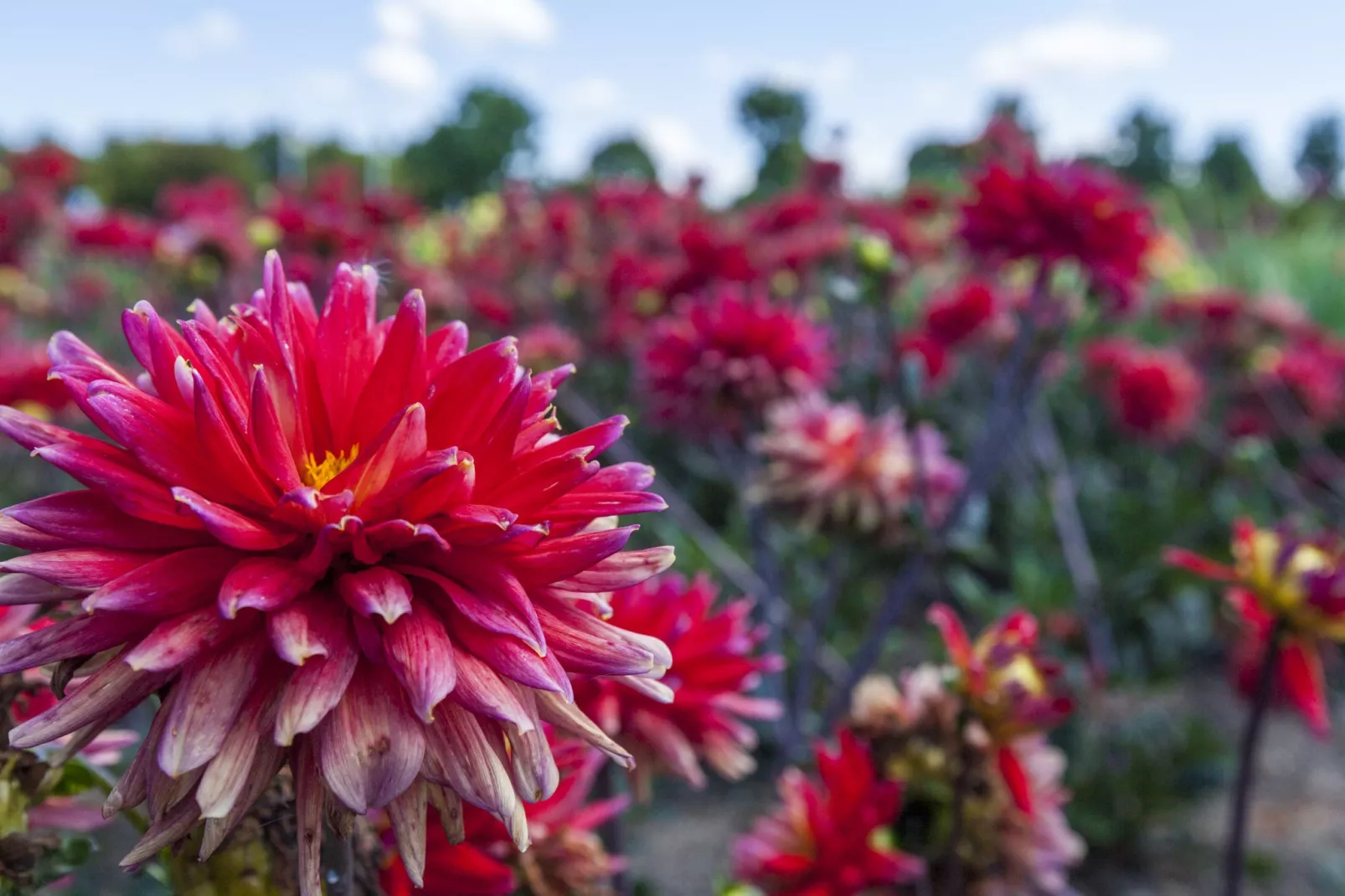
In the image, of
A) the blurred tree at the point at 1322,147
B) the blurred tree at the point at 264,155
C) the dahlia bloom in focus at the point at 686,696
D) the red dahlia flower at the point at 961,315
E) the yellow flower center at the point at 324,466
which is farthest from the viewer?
the blurred tree at the point at 1322,147

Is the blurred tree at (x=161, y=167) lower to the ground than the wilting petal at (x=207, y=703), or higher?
higher

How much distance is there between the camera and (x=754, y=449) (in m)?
2.04

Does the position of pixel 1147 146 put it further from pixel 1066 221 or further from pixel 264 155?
pixel 1066 221

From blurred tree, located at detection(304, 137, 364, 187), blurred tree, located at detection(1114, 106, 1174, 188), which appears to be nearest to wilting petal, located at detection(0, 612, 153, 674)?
blurred tree, located at detection(304, 137, 364, 187)

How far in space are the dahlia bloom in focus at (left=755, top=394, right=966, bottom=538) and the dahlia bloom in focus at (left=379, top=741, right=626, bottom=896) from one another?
1.08m

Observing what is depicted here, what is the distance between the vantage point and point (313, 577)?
0.59m

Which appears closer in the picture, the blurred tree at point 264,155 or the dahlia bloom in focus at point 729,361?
the dahlia bloom in focus at point 729,361

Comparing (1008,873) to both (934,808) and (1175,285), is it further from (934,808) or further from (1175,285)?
(1175,285)

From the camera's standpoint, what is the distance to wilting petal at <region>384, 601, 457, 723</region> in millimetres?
529

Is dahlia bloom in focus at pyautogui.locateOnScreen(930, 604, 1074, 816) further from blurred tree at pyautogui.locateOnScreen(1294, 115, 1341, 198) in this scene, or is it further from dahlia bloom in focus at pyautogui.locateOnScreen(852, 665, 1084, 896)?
blurred tree at pyautogui.locateOnScreen(1294, 115, 1341, 198)

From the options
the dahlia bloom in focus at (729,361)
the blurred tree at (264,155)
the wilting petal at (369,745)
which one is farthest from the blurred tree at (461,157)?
the wilting petal at (369,745)

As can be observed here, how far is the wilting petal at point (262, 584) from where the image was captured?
1.71 ft

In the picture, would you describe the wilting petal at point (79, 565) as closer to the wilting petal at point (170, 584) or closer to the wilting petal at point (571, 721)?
the wilting petal at point (170, 584)

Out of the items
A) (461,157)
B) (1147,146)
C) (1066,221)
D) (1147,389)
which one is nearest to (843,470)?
(1066,221)
